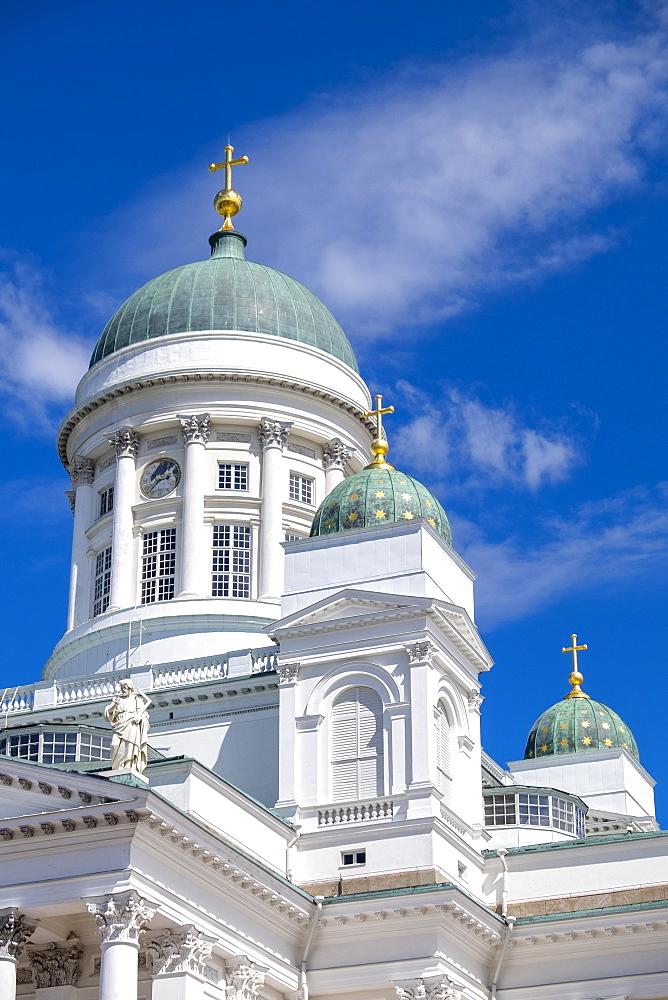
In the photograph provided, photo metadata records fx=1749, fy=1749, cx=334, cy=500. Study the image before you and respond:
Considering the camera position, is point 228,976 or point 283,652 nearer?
point 228,976

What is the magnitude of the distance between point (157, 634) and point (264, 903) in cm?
1599

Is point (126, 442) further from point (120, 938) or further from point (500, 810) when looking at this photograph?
point (120, 938)

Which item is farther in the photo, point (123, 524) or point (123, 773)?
point (123, 524)

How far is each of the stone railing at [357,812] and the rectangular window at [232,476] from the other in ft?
53.6

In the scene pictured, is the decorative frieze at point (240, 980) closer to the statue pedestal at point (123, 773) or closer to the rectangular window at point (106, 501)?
the statue pedestal at point (123, 773)

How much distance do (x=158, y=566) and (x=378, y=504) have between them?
11.4 m

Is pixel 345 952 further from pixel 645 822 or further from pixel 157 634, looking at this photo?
pixel 645 822

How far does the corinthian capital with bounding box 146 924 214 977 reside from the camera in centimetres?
3484

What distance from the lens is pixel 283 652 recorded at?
44000mm

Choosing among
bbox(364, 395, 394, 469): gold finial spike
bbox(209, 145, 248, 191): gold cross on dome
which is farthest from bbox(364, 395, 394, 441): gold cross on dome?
bbox(209, 145, 248, 191): gold cross on dome

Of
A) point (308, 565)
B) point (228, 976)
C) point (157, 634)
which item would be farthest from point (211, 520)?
point (228, 976)

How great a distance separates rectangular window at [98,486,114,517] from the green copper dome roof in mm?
4744

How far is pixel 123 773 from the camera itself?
34969 mm

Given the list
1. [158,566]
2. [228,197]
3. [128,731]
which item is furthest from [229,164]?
[128,731]
